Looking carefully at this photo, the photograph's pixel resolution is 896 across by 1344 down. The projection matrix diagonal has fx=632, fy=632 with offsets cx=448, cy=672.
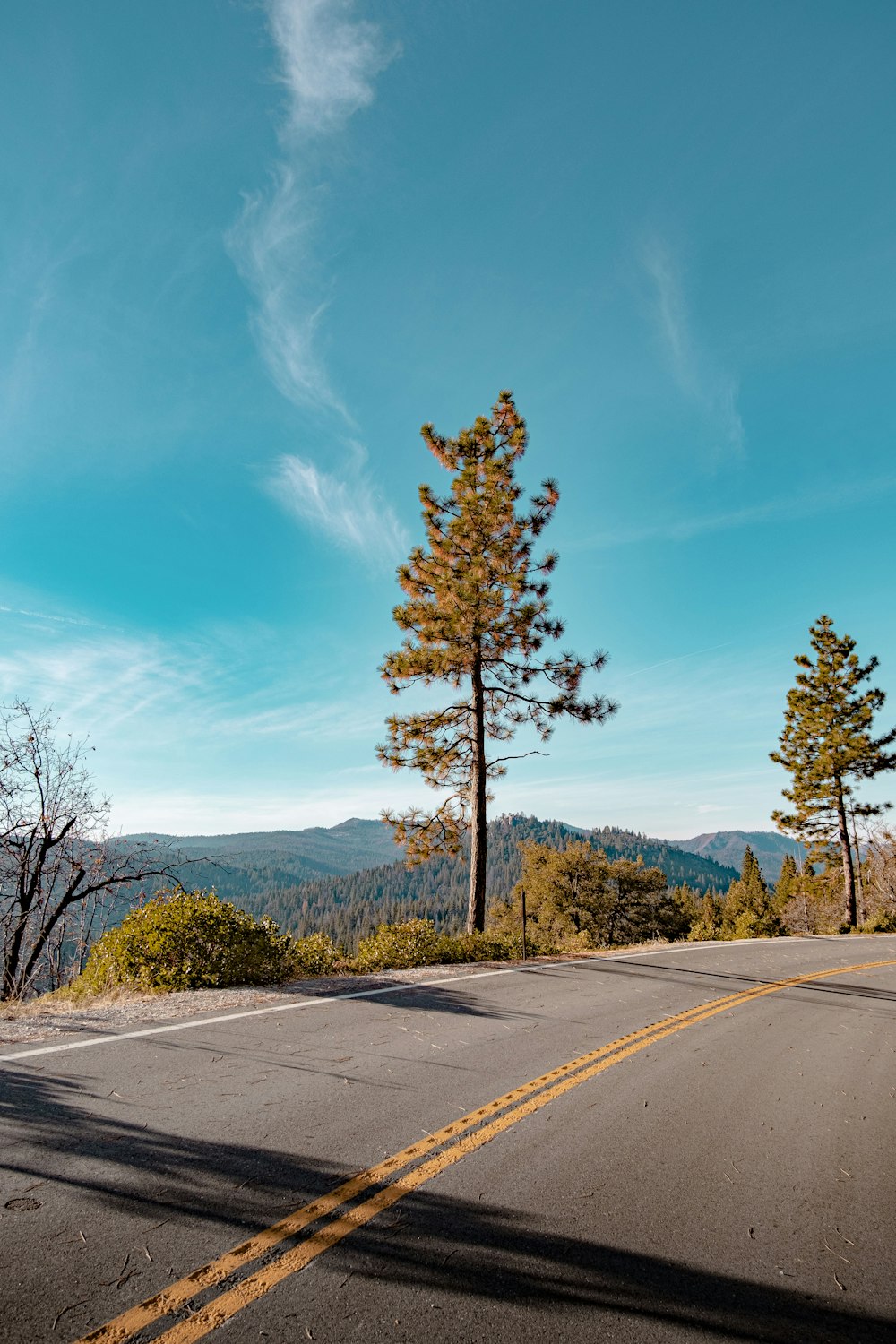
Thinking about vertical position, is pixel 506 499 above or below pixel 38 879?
above

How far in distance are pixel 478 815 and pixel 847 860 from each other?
24.5 metres

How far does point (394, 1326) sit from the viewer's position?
233 cm

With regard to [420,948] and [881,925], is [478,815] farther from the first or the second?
[881,925]

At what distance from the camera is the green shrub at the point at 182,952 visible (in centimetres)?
845

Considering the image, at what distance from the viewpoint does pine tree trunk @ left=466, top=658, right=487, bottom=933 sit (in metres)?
15.7

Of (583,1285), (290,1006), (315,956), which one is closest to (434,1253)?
(583,1285)

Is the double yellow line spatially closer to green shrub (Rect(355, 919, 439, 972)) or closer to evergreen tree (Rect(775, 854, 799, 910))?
green shrub (Rect(355, 919, 439, 972))

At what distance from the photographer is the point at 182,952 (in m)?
8.72

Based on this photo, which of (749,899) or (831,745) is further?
(749,899)

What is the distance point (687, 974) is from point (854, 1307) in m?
10.4

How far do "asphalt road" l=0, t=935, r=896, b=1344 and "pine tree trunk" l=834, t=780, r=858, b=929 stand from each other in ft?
94.5

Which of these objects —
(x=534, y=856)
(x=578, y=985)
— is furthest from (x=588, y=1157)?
(x=534, y=856)

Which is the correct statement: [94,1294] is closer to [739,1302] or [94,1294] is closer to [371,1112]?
[371,1112]

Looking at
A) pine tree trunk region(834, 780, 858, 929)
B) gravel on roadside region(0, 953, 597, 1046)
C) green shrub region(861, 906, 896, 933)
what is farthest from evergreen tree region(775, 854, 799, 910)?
gravel on roadside region(0, 953, 597, 1046)
